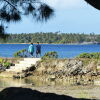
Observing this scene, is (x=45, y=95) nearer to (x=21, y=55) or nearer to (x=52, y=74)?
(x=52, y=74)

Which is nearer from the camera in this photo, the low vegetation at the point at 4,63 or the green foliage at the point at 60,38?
the low vegetation at the point at 4,63

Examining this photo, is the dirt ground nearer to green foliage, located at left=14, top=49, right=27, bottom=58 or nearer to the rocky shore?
the rocky shore

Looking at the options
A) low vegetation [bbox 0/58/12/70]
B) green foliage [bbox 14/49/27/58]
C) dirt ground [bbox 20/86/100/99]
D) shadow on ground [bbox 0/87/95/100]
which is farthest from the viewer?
green foliage [bbox 14/49/27/58]

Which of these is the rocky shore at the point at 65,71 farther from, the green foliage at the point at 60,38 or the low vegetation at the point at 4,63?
the green foliage at the point at 60,38

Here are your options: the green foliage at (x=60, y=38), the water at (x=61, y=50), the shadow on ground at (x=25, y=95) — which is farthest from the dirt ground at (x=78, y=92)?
the green foliage at (x=60, y=38)

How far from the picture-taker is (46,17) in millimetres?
10320

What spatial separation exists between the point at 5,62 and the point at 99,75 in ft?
31.1

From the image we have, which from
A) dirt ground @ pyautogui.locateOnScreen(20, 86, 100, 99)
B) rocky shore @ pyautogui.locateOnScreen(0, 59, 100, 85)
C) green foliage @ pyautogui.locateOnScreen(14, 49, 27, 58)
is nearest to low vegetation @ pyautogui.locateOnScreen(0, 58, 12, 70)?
rocky shore @ pyautogui.locateOnScreen(0, 59, 100, 85)

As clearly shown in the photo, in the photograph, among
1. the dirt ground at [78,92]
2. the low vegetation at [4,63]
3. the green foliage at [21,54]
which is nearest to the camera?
the dirt ground at [78,92]

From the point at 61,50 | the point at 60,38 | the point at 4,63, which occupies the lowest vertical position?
the point at 61,50

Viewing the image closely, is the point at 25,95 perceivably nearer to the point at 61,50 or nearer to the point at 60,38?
the point at 61,50

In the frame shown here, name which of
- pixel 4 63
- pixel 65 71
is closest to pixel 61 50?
pixel 4 63

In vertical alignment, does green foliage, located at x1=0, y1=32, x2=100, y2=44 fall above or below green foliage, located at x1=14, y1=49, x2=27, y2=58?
above

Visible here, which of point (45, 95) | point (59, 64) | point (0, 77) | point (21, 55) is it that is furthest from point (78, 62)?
point (45, 95)
